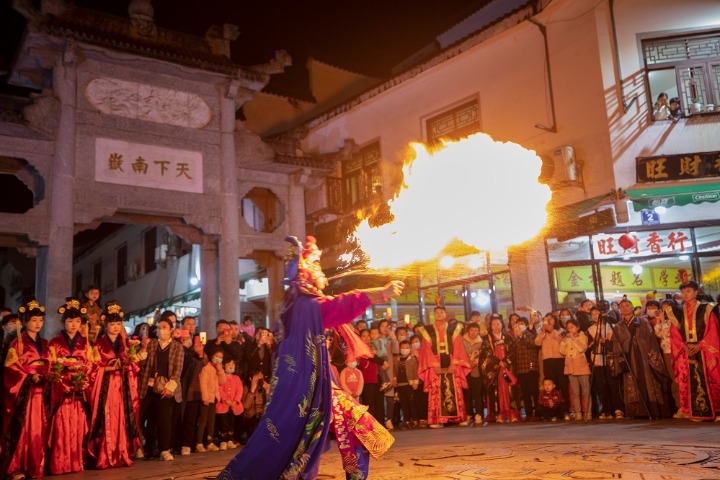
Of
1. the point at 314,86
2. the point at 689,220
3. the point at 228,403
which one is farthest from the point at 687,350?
the point at 314,86

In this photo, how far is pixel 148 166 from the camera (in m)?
13.4

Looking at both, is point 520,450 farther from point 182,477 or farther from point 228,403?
point 228,403

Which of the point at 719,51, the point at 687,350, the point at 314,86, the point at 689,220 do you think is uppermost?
the point at 314,86

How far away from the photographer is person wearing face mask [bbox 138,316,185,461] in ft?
27.9

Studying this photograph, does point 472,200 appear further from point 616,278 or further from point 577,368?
point 616,278

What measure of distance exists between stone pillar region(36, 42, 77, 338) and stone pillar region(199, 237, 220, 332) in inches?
126

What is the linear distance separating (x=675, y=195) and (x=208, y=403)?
972cm

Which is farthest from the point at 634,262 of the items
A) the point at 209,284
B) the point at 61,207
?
the point at 61,207

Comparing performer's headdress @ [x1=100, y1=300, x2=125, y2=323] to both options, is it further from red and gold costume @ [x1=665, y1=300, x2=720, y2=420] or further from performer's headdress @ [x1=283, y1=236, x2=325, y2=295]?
red and gold costume @ [x1=665, y1=300, x2=720, y2=420]

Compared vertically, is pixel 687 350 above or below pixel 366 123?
below

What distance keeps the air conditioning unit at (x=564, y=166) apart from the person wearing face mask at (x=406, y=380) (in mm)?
5190

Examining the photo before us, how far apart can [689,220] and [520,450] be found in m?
8.97

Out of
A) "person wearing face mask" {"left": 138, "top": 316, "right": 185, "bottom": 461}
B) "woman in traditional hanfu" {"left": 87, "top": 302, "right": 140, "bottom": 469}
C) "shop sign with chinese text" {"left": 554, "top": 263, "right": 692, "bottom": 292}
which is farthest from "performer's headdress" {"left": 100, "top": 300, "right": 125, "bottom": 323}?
"shop sign with chinese text" {"left": 554, "top": 263, "right": 692, "bottom": 292}

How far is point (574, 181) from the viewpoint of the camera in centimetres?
1359
